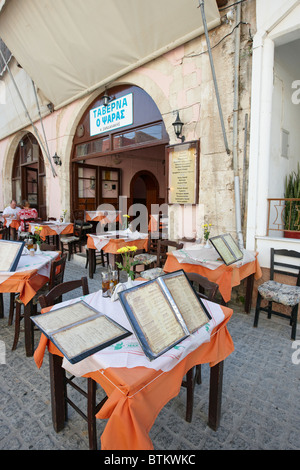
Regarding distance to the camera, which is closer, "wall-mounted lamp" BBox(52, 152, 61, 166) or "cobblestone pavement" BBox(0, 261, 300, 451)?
"cobblestone pavement" BBox(0, 261, 300, 451)

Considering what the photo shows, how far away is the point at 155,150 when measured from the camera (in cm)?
1089

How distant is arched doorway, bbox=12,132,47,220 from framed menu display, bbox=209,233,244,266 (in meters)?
7.97

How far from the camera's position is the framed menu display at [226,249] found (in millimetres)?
3113

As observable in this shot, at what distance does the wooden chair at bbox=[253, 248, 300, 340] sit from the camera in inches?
122

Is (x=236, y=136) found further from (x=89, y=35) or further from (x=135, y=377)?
(x=89, y=35)

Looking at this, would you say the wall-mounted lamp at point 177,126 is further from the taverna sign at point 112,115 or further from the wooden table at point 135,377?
the wooden table at point 135,377

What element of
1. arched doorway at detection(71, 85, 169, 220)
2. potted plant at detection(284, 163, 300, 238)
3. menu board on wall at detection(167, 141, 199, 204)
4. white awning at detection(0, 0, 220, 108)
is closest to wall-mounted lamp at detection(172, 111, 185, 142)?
menu board on wall at detection(167, 141, 199, 204)

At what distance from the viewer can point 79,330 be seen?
1501 millimetres

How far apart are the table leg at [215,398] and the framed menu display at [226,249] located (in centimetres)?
144

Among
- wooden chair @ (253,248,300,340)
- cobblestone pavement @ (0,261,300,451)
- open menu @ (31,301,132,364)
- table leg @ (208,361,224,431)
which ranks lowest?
cobblestone pavement @ (0,261,300,451)
